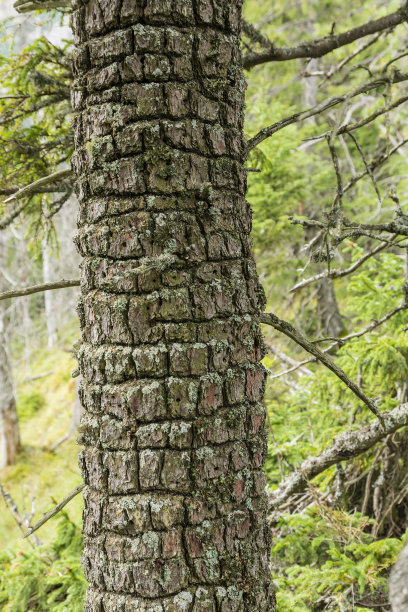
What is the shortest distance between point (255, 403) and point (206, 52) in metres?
1.13

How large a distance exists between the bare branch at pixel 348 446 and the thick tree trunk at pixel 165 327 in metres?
1.24

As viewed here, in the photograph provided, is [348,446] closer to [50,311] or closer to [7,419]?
[7,419]

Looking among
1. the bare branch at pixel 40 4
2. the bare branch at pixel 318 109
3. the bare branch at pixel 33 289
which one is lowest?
the bare branch at pixel 33 289

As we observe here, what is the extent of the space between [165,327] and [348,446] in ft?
5.47

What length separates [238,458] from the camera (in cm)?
157

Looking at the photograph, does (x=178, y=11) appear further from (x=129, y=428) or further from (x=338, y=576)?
(x=338, y=576)

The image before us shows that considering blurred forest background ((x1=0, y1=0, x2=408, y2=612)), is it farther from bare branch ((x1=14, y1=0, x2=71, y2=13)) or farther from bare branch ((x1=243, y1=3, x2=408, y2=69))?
bare branch ((x1=14, y1=0, x2=71, y2=13))

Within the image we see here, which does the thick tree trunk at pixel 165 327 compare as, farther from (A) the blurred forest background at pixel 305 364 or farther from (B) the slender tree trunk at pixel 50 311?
(B) the slender tree trunk at pixel 50 311

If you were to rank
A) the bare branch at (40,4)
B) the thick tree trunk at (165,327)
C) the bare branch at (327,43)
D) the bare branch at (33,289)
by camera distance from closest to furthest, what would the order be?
1. the thick tree trunk at (165,327)
2. the bare branch at (33,289)
3. the bare branch at (40,4)
4. the bare branch at (327,43)

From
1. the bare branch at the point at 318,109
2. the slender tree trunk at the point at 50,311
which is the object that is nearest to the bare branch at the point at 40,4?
the bare branch at the point at 318,109

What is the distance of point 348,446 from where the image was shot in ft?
8.96

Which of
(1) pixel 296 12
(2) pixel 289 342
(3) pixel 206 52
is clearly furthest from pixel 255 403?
(1) pixel 296 12

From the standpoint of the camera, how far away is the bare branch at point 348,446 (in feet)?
8.73

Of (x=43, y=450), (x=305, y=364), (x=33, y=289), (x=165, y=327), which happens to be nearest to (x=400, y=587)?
(x=165, y=327)
